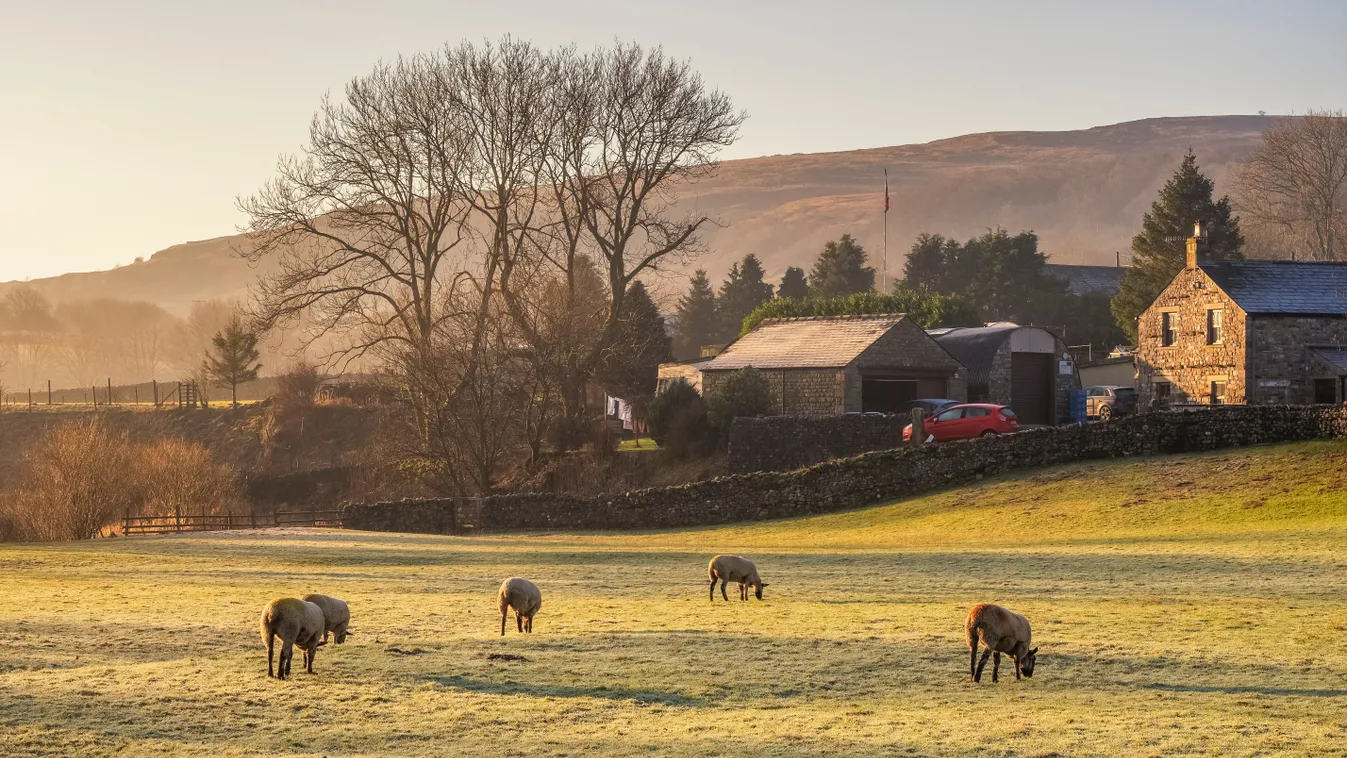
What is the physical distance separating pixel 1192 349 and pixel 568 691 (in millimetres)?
53899

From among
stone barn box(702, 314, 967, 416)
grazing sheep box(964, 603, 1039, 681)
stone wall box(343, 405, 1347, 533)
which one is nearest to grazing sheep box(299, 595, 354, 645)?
grazing sheep box(964, 603, 1039, 681)

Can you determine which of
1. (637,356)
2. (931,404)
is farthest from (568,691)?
(637,356)

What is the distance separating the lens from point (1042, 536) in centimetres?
3716

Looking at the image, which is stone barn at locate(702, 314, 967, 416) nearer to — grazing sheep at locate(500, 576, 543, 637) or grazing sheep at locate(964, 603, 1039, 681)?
grazing sheep at locate(500, 576, 543, 637)

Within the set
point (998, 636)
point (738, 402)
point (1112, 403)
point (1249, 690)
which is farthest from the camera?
point (738, 402)

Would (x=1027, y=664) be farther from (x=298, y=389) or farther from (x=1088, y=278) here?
(x=1088, y=278)

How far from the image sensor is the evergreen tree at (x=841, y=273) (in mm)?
134250

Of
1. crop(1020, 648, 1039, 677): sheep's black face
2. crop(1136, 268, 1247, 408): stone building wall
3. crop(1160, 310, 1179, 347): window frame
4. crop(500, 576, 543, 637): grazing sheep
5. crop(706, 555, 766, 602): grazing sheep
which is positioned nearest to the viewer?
crop(1020, 648, 1039, 677): sheep's black face

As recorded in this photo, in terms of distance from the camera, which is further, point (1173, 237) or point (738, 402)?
point (1173, 237)

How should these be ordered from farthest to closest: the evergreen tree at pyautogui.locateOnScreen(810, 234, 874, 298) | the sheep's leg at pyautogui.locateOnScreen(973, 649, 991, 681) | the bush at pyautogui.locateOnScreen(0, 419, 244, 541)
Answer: the evergreen tree at pyautogui.locateOnScreen(810, 234, 874, 298), the bush at pyautogui.locateOnScreen(0, 419, 244, 541), the sheep's leg at pyautogui.locateOnScreen(973, 649, 991, 681)

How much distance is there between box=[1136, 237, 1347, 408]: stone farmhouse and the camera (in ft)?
189

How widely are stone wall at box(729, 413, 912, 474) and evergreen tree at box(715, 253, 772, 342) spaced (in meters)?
74.2

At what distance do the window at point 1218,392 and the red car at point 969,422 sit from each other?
478 inches

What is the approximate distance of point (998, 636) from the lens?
1455cm
